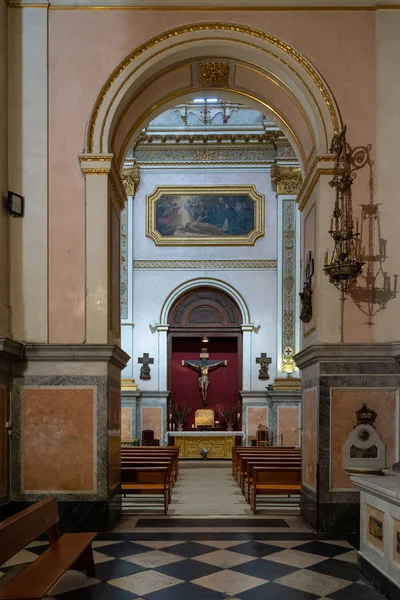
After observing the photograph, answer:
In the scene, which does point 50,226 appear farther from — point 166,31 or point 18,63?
point 166,31

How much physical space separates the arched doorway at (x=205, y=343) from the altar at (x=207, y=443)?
4.06 feet

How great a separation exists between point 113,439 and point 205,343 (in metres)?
11.5

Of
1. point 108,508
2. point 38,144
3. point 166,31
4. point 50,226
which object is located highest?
point 166,31

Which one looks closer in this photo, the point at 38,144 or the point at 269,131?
the point at 38,144

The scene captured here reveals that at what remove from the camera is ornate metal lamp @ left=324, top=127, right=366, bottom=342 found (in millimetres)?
8742

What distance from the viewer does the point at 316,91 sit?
9.78 m

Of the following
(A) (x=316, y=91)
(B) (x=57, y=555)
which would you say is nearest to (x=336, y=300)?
(A) (x=316, y=91)

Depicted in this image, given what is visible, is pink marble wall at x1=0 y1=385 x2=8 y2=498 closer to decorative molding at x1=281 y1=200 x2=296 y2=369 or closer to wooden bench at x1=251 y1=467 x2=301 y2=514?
wooden bench at x1=251 y1=467 x2=301 y2=514

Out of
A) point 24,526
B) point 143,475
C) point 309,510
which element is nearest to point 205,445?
point 143,475

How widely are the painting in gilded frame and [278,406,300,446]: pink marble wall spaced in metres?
4.57

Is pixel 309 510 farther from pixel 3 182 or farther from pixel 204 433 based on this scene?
pixel 204 433

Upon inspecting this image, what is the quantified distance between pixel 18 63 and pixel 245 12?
3001 mm

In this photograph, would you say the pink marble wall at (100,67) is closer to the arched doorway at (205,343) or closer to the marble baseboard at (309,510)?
the marble baseboard at (309,510)

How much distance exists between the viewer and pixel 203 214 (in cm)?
2073
